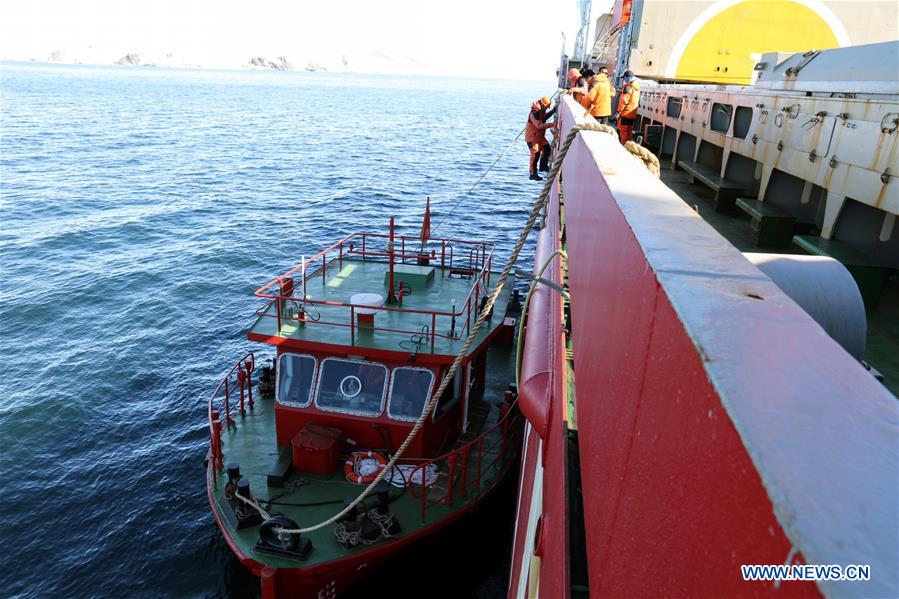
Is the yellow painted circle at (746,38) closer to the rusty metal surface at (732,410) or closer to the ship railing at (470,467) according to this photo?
the ship railing at (470,467)

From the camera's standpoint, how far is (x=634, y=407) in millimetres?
1956

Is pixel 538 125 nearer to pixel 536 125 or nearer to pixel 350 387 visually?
pixel 536 125

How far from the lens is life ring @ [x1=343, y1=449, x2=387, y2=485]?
36.7ft

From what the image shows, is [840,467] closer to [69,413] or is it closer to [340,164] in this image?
[69,413]

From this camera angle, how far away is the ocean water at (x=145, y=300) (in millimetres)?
13430

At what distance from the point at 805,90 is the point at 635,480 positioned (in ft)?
29.1

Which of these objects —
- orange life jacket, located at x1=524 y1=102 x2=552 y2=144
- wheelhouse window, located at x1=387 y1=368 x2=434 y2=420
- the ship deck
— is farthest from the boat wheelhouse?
orange life jacket, located at x1=524 y1=102 x2=552 y2=144

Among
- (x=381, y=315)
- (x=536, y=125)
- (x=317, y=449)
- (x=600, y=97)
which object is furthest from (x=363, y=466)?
(x=536, y=125)

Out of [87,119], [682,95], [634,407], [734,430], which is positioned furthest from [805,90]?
[87,119]

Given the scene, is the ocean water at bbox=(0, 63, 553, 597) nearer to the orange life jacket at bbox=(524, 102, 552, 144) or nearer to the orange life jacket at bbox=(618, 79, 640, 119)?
the orange life jacket at bbox=(618, 79, 640, 119)

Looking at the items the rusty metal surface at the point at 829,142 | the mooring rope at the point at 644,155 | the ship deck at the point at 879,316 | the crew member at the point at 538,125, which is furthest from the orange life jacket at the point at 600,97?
the mooring rope at the point at 644,155

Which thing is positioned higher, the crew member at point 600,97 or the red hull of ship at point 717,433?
the crew member at point 600,97

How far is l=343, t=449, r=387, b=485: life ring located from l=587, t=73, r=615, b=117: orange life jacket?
28.5 feet

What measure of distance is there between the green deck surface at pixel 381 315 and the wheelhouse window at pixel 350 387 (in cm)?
60
